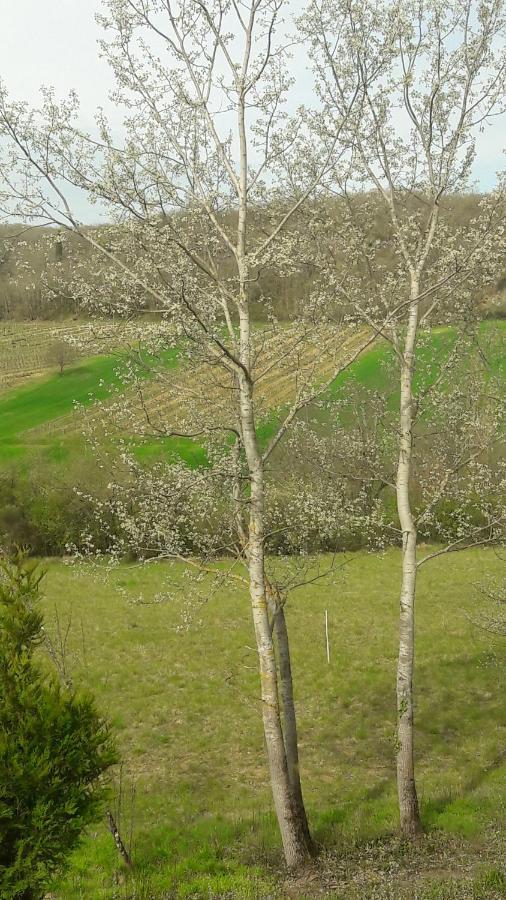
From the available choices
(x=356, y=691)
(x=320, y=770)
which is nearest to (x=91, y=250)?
(x=320, y=770)

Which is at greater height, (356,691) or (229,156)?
(229,156)

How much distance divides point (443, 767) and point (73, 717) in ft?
27.5

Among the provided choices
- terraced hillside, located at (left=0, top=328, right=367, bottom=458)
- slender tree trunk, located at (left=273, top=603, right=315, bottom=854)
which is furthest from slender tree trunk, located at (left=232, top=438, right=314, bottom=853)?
terraced hillside, located at (left=0, top=328, right=367, bottom=458)

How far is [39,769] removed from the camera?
7230mm

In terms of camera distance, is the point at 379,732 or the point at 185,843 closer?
the point at 185,843

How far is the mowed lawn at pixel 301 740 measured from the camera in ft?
29.5

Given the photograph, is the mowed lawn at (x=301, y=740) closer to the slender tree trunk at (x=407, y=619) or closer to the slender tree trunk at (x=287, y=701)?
the slender tree trunk at (x=407, y=619)

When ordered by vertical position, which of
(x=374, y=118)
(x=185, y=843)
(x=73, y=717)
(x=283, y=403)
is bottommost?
(x=185, y=843)

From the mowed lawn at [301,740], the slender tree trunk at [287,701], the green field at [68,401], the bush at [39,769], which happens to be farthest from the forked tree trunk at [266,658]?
the green field at [68,401]

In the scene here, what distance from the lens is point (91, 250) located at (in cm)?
863

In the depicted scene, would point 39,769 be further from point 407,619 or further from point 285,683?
point 407,619

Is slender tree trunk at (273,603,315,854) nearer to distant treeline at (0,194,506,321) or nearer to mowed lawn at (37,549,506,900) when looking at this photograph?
mowed lawn at (37,549,506,900)

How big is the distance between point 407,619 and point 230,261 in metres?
5.86

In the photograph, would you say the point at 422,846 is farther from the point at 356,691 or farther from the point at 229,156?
the point at 229,156
